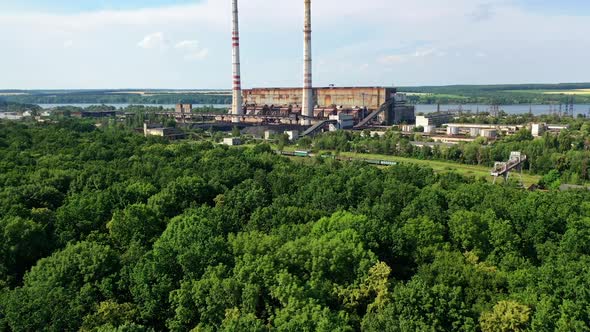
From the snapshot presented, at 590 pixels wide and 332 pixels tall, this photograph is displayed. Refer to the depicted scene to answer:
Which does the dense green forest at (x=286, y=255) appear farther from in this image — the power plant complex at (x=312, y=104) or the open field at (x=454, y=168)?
the power plant complex at (x=312, y=104)

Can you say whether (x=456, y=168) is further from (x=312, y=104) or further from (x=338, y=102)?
(x=338, y=102)

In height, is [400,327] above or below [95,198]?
below

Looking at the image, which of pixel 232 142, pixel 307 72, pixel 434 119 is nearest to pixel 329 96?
pixel 307 72

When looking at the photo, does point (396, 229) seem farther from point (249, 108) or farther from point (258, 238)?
point (249, 108)

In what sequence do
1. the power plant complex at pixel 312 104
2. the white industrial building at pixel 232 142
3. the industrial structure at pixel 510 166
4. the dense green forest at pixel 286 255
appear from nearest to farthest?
the dense green forest at pixel 286 255 < the industrial structure at pixel 510 166 < the white industrial building at pixel 232 142 < the power plant complex at pixel 312 104

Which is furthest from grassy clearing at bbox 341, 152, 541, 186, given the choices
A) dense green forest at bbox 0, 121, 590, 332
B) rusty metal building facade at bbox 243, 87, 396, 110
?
rusty metal building facade at bbox 243, 87, 396, 110

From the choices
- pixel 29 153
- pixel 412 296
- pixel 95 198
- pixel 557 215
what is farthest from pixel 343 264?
pixel 29 153

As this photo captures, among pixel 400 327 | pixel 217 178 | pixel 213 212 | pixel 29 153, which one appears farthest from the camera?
pixel 29 153

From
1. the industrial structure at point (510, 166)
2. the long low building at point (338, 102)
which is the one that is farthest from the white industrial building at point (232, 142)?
the industrial structure at point (510, 166)
